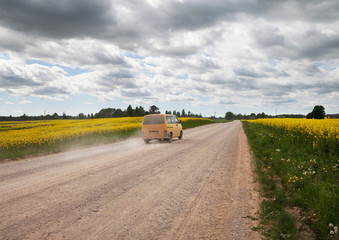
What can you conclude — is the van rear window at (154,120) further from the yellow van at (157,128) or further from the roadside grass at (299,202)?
the roadside grass at (299,202)

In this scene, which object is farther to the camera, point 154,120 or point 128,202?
point 154,120

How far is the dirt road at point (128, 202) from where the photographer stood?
11.7 ft

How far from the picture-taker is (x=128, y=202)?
472 centimetres

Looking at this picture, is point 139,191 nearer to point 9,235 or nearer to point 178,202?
point 178,202

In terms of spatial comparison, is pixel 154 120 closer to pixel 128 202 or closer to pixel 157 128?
pixel 157 128

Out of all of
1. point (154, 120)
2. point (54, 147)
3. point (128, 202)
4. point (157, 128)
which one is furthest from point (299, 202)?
point (54, 147)

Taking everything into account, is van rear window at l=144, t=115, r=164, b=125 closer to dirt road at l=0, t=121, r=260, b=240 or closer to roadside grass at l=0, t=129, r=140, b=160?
roadside grass at l=0, t=129, r=140, b=160

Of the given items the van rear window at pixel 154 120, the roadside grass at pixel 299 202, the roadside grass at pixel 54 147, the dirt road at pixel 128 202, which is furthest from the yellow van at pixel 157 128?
the roadside grass at pixel 299 202

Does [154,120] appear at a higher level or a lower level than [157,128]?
higher

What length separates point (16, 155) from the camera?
1091 centimetres

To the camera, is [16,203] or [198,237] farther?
[16,203]

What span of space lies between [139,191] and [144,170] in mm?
2061

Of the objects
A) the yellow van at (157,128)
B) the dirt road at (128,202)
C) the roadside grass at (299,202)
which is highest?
the yellow van at (157,128)

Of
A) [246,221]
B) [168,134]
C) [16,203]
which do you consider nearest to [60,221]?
[16,203]
